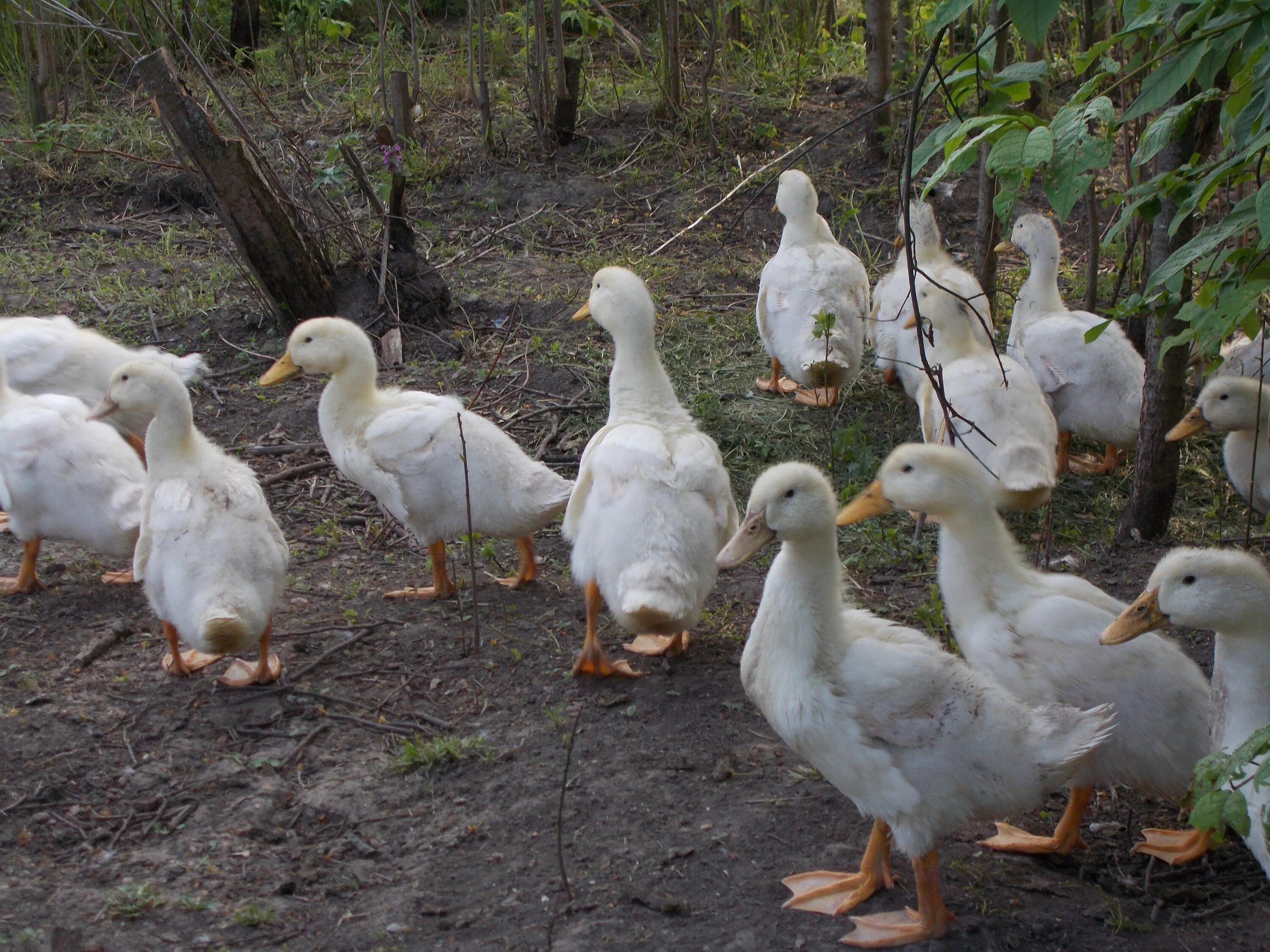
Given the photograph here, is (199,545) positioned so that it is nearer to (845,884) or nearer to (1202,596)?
(845,884)

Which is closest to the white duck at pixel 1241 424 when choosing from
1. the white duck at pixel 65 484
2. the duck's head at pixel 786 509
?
the duck's head at pixel 786 509

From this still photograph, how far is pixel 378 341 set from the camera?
24.1 ft

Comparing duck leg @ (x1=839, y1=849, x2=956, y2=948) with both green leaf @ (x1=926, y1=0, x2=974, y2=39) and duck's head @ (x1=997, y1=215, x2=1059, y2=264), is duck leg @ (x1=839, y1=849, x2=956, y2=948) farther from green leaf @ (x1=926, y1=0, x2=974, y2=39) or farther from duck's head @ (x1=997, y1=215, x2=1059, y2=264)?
duck's head @ (x1=997, y1=215, x2=1059, y2=264)

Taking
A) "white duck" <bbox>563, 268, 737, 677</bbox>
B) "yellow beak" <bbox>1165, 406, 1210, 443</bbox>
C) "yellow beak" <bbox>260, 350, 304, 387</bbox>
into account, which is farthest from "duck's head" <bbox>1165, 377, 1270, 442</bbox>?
"yellow beak" <bbox>260, 350, 304, 387</bbox>

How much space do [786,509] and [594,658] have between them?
52.5 inches

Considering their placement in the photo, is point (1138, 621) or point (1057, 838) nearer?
point (1138, 621)

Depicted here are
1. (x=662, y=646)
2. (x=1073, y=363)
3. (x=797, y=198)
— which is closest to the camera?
(x=662, y=646)

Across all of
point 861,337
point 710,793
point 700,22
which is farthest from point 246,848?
point 700,22

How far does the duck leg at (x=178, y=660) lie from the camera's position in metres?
4.59

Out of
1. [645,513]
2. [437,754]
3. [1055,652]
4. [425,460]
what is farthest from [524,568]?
[1055,652]

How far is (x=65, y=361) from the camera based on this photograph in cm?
626

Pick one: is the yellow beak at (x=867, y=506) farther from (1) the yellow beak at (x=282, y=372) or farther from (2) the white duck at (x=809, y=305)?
(1) the yellow beak at (x=282, y=372)

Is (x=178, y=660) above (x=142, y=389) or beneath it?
beneath

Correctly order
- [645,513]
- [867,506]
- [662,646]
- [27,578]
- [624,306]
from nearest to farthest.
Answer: [867,506], [645,513], [662,646], [624,306], [27,578]
